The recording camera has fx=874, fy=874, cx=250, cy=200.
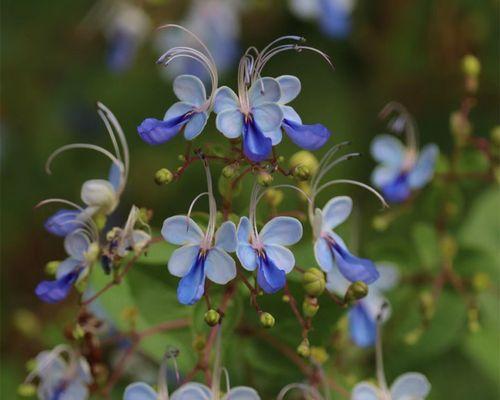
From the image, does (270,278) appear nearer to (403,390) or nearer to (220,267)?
(220,267)

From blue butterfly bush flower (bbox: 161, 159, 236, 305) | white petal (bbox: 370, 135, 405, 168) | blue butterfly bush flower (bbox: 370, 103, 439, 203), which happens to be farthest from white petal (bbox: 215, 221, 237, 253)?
white petal (bbox: 370, 135, 405, 168)

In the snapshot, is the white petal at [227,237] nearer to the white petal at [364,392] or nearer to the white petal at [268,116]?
the white petal at [268,116]

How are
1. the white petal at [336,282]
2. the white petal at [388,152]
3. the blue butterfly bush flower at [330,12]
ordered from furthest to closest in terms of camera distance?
the blue butterfly bush flower at [330,12]
the white petal at [388,152]
the white petal at [336,282]

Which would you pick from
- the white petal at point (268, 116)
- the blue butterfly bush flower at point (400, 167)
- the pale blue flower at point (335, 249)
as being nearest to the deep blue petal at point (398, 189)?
the blue butterfly bush flower at point (400, 167)

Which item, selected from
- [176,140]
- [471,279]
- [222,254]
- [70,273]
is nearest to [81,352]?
[70,273]

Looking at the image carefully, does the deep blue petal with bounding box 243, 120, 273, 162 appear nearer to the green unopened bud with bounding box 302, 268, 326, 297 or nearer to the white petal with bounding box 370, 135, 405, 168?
the green unopened bud with bounding box 302, 268, 326, 297

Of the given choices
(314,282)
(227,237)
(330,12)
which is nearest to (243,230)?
(227,237)
